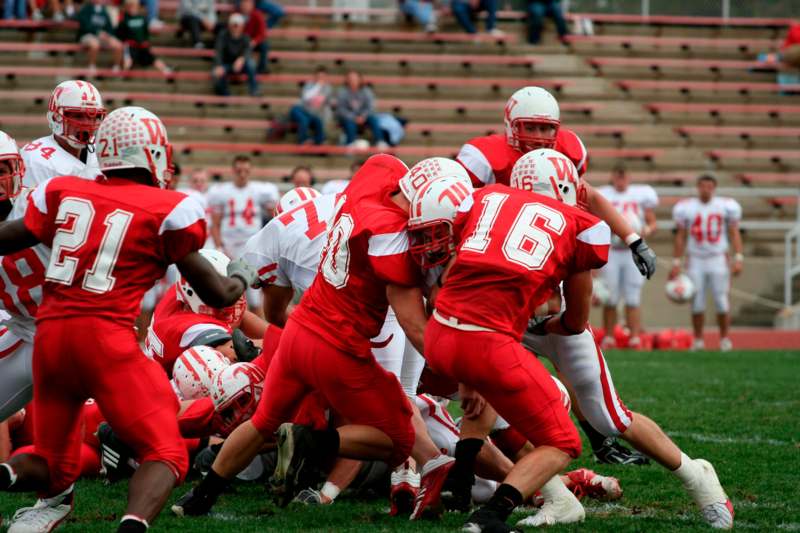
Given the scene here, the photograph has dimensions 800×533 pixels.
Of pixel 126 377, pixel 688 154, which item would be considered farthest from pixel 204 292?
pixel 688 154

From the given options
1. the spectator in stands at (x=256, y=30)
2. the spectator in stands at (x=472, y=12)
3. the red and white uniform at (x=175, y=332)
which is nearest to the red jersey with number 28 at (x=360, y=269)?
the red and white uniform at (x=175, y=332)

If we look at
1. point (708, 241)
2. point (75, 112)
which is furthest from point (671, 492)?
point (708, 241)

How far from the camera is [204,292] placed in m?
4.14

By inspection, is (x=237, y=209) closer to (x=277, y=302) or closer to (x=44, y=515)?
(x=277, y=302)

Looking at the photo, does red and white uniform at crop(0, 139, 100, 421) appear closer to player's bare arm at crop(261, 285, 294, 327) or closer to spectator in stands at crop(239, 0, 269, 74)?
player's bare arm at crop(261, 285, 294, 327)

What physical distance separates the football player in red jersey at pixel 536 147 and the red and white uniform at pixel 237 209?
6.99m

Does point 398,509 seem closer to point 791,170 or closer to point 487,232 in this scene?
point 487,232

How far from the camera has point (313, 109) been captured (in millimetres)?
16172

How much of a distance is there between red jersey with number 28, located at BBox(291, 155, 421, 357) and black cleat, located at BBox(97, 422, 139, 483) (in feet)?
4.25

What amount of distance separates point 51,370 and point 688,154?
14654mm

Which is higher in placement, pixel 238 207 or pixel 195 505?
pixel 195 505

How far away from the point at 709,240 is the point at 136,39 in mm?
8687

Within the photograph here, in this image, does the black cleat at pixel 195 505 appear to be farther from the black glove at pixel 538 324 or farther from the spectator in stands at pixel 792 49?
the spectator in stands at pixel 792 49

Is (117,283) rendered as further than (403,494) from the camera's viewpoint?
No
